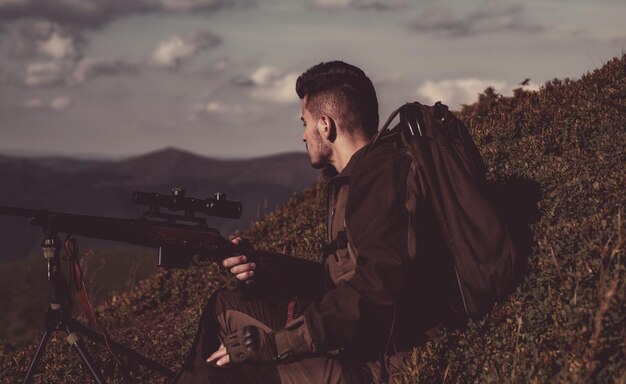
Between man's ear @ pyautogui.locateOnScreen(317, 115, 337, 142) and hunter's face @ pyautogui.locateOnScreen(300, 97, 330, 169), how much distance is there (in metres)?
0.07

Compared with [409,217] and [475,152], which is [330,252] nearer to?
[409,217]

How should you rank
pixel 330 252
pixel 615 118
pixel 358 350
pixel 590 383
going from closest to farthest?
pixel 590 383 < pixel 358 350 < pixel 330 252 < pixel 615 118

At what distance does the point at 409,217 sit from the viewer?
465cm

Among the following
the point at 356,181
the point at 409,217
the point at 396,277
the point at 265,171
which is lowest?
the point at 396,277

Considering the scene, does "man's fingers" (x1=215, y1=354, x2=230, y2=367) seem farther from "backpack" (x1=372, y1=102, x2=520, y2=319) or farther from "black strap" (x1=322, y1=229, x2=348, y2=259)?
"backpack" (x1=372, y1=102, x2=520, y2=319)

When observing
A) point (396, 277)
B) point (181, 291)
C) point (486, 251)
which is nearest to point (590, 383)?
point (486, 251)

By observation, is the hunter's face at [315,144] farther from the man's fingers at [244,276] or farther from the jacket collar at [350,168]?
the man's fingers at [244,276]

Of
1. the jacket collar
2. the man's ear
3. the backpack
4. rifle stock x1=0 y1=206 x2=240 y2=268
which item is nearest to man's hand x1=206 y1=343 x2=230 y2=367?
rifle stock x1=0 y1=206 x2=240 y2=268

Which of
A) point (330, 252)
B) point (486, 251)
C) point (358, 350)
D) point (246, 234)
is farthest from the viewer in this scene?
point (246, 234)

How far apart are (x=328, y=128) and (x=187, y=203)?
1.49 m

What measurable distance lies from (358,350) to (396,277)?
0.84m

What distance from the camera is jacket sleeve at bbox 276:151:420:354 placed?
4.57m

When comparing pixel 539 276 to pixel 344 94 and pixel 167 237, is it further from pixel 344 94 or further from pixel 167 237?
pixel 167 237

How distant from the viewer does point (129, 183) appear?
173 meters
